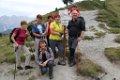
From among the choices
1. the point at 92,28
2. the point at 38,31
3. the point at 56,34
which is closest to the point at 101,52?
the point at 56,34

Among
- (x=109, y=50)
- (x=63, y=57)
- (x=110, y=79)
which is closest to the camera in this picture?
(x=110, y=79)

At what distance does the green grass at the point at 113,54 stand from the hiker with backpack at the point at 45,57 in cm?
418

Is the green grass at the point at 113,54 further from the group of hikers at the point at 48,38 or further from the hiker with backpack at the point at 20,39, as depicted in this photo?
the hiker with backpack at the point at 20,39

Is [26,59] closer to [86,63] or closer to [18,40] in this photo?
[18,40]

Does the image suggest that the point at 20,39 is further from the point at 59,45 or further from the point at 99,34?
the point at 99,34

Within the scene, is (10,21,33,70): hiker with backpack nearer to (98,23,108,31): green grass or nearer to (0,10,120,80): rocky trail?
(0,10,120,80): rocky trail

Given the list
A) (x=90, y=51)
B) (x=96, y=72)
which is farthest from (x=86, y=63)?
(x=90, y=51)

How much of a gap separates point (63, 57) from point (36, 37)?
1873mm

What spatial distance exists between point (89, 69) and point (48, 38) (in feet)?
8.91

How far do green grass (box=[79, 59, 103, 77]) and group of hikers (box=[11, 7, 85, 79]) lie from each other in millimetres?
606

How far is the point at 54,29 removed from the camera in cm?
1836

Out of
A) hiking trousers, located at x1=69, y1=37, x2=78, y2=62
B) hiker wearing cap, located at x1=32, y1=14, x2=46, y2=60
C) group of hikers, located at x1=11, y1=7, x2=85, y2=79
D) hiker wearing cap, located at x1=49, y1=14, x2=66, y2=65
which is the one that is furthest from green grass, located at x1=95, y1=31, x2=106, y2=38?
hiker wearing cap, located at x1=32, y1=14, x2=46, y2=60

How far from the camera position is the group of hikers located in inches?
696

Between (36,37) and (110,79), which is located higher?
(36,37)
